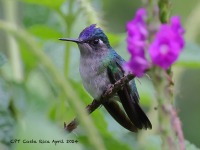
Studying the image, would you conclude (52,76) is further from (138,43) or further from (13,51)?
(13,51)

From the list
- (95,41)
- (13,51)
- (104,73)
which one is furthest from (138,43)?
(95,41)

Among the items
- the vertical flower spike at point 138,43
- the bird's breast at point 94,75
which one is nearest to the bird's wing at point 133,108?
the bird's breast at point 94,75

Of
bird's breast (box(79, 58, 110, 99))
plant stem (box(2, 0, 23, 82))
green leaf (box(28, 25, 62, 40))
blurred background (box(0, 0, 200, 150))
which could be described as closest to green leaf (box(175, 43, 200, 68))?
blurred background (box(0, 0, 200, 150))

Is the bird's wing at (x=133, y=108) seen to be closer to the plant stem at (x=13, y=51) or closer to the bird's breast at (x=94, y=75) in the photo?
the bird's breast at (x=94, y=75)

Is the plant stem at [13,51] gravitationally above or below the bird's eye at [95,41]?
below

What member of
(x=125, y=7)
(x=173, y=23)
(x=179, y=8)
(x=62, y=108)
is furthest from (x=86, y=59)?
(x=125, y=7)
